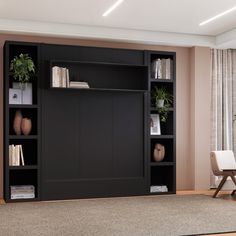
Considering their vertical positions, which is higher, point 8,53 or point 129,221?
point 8,53

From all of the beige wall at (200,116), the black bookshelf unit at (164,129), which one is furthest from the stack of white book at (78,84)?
the beige wall at (200,116)

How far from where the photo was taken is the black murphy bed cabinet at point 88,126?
727 centimetres

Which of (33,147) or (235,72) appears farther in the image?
(235,72)

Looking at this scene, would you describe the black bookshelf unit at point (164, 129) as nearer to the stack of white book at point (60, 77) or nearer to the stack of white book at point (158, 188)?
the stack of white book at point (158, 188)

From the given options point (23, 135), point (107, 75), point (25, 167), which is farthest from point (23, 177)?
point (107, 75)

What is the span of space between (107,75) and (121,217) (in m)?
2.82

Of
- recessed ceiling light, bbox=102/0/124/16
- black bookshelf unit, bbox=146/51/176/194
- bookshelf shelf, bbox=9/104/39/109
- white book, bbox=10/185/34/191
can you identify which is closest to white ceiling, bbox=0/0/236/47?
recessed ceiling light, bbox=102/0/124/16

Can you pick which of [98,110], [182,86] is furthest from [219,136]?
[98,110]

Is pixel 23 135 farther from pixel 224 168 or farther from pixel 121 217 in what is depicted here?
pixel 224 168

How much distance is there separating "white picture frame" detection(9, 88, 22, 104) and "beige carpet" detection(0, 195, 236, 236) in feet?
5.25

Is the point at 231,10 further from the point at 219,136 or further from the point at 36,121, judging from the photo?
the point at 36,121

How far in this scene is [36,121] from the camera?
7414mm

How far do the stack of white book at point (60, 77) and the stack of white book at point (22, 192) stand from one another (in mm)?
1682

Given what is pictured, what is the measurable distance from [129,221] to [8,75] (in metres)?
3.05
